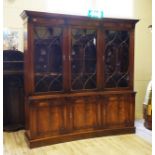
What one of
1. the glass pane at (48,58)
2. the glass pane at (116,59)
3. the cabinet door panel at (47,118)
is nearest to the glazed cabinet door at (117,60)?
the glass pane at (116,59)

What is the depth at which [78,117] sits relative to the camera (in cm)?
421

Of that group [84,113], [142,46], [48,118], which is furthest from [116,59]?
[48,118]

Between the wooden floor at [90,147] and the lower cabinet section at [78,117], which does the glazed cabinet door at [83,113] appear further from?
the wooden floor at [90,147]

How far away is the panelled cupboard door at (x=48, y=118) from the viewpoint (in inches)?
151

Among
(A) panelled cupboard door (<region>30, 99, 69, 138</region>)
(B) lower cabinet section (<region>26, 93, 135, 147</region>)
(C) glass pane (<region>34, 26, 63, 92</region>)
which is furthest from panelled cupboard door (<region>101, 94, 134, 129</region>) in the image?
(C) glass pane (<region>34, 26, 63, 92</region>)

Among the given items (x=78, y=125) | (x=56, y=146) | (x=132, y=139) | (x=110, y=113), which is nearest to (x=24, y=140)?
(x=56, y=146)

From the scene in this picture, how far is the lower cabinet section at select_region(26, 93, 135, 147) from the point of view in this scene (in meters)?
3.88

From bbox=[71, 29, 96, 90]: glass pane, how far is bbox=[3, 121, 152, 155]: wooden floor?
988mm

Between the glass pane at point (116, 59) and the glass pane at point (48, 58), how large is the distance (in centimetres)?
95

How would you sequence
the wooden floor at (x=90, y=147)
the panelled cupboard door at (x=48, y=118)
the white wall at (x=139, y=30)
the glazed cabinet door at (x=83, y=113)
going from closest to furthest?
1. the wooden floor at (x=90, y=147)
2. the panelled cupboard door at (x=48, y=118)
3. the glazed cabinet door at (x=83, y=113)
4. the white wall at (x=139, y=30)

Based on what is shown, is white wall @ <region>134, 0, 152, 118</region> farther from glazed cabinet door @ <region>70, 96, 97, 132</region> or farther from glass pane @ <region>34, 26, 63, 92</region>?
glass pane @ <region>34, 26, 63, 92</region>

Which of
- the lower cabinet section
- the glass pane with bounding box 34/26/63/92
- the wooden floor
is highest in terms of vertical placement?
the glass pane with bounding box 34/26/63/92

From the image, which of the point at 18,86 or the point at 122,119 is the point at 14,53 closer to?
the point at 18,86

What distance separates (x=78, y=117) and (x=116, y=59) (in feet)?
4.41
